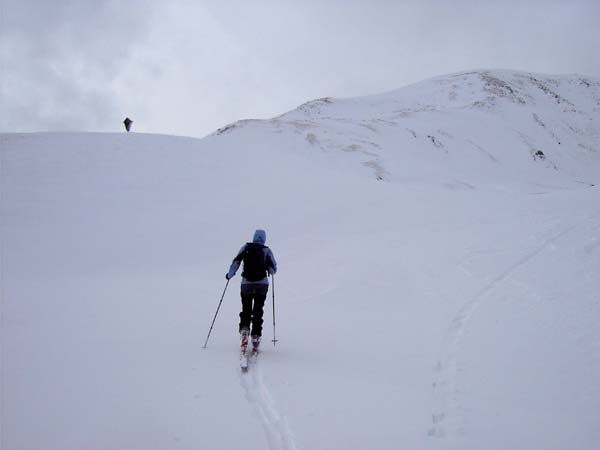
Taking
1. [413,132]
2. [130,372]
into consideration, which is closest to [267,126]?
[413,132]

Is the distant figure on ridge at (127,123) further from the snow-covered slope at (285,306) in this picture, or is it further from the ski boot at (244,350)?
the ski boot at (244,350)

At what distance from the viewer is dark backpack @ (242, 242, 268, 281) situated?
7082 millimetres

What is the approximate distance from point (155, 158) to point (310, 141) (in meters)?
20.3

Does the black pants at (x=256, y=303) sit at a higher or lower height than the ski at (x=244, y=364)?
higher

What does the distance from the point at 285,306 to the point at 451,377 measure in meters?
5.43

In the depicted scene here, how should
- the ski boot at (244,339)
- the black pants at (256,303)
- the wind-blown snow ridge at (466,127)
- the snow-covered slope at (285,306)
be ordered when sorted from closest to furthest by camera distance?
1. the snow-covered slope at (285,306)
2. the ski boot at (244,339)
3. the black pants at (256,303)
4. the wind-blown snow ridge at (466,127)

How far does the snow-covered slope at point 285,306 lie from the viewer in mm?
4391

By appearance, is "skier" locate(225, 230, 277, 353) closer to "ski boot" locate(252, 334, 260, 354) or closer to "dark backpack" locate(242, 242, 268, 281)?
"dark backpack" locate(242, 242, 268, 281)

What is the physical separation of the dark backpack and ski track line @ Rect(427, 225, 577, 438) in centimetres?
337

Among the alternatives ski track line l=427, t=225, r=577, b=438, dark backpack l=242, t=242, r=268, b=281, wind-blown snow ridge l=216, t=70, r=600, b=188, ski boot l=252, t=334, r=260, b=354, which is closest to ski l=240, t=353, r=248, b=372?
ski boot l=252, t=334, r=260, b=354

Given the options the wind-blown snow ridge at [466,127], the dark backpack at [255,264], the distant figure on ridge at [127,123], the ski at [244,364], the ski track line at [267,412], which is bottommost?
the ski track line at [267,412]

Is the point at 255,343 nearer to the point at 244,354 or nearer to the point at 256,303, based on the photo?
the point at 244,354

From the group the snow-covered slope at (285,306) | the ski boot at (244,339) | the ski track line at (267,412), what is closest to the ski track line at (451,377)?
the snow-covered slope at (285,306)

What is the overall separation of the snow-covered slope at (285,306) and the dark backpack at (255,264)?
4.83ft
